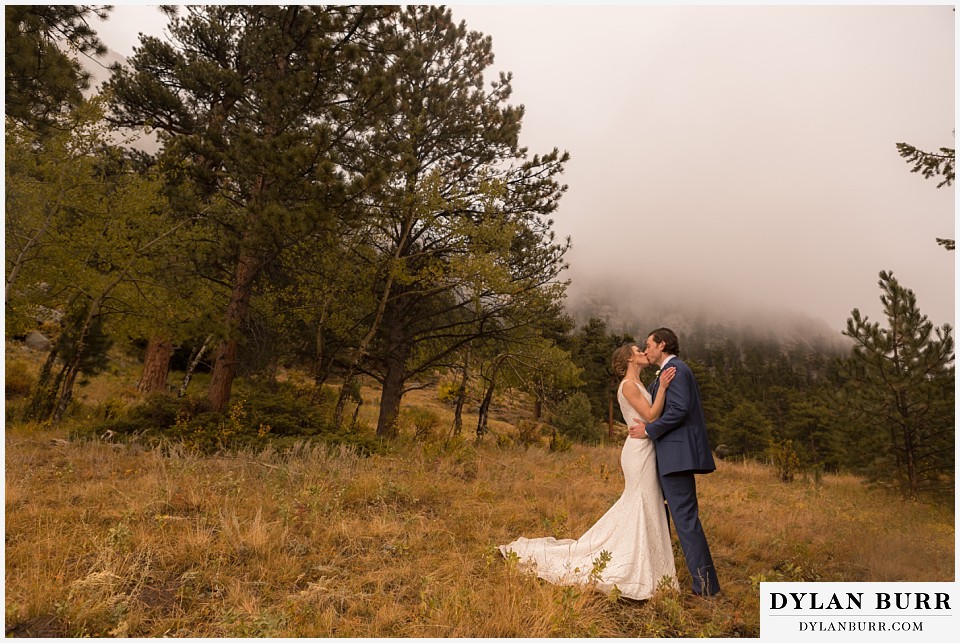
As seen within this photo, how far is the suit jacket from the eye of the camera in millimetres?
3932

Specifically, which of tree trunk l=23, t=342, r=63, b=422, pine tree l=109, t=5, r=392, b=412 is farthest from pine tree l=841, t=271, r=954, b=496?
tree trunk l=23, t=342, r=63, b=422

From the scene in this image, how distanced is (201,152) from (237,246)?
1950 millimetres

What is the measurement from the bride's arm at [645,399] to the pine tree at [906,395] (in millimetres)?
12281

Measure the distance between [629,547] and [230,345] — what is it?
29.0ft

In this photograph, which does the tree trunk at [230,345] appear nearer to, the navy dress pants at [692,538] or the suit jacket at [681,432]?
the suit jacket at [681,432]

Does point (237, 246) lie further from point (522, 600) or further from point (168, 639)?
point (522, 600)

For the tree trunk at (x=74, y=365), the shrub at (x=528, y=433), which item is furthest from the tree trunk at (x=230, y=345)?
the shrub at (x=528, y=433)

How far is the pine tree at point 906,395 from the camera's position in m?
11.9

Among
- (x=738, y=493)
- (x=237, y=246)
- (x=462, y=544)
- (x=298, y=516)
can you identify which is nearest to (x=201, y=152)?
(x=237, y=246)

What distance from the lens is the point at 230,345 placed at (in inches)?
382

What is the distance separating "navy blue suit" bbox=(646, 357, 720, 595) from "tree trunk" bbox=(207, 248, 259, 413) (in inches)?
326

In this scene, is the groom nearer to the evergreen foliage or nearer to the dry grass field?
the dry grass field

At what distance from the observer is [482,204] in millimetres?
11461

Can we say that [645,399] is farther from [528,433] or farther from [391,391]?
[528,433]
